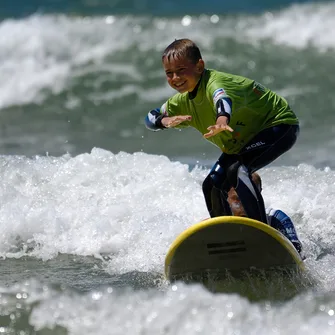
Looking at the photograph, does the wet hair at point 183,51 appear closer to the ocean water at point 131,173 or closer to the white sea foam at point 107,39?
the ocean water at point 131,173

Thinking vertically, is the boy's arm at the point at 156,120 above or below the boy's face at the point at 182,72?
below

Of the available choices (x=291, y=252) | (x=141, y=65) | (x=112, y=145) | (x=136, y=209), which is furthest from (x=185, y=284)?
(x=141, y=65)

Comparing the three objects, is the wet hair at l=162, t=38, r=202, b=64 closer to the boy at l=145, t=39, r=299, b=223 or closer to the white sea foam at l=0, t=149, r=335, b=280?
the boy at l=145, t=39, r=299, b=223

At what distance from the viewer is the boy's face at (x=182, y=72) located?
5023 millimetres

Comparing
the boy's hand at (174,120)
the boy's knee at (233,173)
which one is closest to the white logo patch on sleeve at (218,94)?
the boy's hand at (174,120)

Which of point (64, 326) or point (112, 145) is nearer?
point (64, 326)

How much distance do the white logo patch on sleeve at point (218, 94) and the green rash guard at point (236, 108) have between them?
0.02 metres

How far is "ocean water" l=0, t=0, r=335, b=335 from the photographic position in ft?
15.4

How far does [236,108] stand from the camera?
5059mm

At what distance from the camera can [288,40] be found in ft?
49.2

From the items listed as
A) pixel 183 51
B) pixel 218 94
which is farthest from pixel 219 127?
pixel 183 51

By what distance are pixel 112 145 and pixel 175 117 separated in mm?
6050

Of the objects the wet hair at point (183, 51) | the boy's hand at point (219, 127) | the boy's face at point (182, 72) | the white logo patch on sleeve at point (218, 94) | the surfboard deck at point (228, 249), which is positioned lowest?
the surfboard deck at point (228, 249)

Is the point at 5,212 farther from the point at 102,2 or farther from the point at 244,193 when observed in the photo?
the point at 102,2
